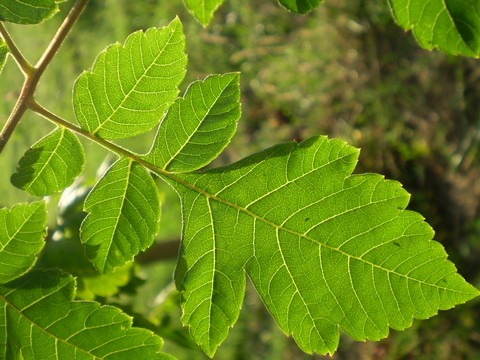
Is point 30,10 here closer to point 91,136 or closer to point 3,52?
point 3,52

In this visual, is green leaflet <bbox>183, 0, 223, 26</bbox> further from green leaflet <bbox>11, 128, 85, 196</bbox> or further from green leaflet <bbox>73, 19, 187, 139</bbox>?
green leaflet <bbox>11, 128, 85, 196</bbox>

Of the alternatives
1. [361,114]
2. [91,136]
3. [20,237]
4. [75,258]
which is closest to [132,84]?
[91,136]

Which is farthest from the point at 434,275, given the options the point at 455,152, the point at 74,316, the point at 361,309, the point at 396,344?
the point at 396,344

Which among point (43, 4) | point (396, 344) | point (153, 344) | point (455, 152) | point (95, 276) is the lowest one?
point (396, 344)

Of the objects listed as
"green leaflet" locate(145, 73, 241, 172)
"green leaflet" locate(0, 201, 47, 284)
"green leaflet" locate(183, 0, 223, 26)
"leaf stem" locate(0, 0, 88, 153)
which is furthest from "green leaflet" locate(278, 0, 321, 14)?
"green leaflet" locate(0, 201, 47, 284)

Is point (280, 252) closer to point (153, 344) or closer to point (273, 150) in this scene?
point (273, 150)
